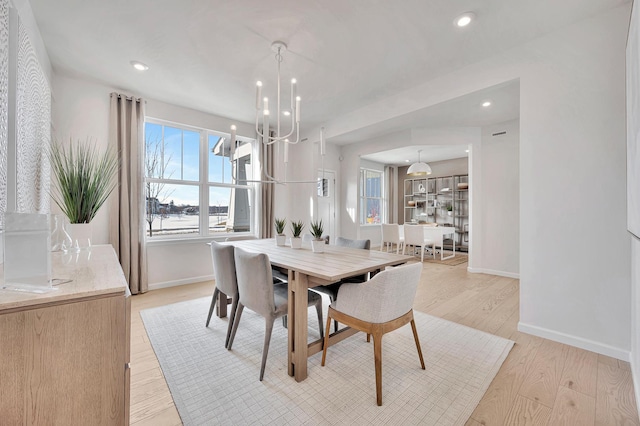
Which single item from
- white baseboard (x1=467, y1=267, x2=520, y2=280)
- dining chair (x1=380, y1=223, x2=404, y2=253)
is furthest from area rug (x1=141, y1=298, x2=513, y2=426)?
dining chair (x1=380, y1=223, x2=404, y2=253)

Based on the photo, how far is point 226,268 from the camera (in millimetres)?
2125

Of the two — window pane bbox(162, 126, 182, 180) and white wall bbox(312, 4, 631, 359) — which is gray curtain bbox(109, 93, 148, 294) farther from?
white wall bbox(312, 4, 631, 359)

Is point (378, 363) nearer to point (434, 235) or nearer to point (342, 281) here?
point (342, 281)

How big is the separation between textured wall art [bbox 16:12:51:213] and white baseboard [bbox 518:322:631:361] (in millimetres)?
4027

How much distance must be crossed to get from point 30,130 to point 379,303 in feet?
9.42

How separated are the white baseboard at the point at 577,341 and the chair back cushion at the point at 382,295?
1.49m

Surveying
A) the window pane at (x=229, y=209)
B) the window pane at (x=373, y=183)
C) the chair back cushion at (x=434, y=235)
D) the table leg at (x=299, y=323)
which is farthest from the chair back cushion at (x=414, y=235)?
the table leg at (x=299, y=323)

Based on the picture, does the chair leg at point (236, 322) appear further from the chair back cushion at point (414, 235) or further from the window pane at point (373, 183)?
the window pane at point (373, 183)

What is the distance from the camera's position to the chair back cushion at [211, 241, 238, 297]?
210cm

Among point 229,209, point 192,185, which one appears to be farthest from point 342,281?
point 192,185

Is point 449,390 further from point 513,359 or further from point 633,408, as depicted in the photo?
point 633,408

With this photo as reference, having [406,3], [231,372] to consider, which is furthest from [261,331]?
[406,3]

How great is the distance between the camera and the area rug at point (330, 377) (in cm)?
142

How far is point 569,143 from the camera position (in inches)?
84.9
